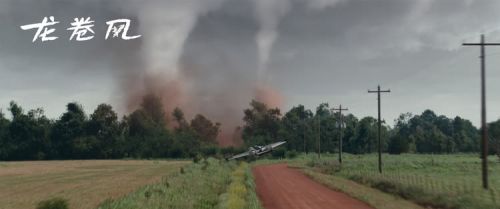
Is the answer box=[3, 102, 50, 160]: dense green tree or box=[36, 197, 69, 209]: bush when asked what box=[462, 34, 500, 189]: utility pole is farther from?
box=[3, 102, 50, 160]: dense green tree

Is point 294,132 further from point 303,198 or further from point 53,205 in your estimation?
point 53,205

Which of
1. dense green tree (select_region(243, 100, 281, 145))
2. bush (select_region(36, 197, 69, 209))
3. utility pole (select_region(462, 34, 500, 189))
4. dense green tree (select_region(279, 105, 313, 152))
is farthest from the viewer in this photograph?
dense green tree (select_region(243, 100, 281, 145))

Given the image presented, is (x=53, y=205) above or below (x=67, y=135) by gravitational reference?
below

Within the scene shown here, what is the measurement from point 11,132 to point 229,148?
5767 cm

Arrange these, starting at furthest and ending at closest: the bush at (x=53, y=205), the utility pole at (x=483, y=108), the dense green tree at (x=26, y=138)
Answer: the dense green tree at (x=26, y=138)
the utility pole at (x=483, y=108)
the bush at (x=53, y=205)

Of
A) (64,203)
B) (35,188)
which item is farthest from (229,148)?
(64,203)

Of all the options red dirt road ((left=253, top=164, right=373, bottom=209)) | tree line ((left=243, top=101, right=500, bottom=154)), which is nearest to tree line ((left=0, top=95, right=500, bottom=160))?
tree line ((left=243, top=101, right=500, bottom=154))

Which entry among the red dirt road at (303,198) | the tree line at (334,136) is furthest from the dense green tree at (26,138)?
the red dirt road at (303,198)

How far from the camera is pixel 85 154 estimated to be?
152m

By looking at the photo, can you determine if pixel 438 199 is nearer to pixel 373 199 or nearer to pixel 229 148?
pixel 373 199

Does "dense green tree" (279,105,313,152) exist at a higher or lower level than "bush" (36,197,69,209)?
higher

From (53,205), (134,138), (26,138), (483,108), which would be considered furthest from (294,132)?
(53,205)

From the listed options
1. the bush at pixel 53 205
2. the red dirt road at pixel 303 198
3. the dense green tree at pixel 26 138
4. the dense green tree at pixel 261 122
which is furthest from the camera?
the dense green tree at pixel 261 122

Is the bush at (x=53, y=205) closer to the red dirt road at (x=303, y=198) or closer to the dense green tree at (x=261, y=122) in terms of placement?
the red dirt road at (x=303, y=198)
